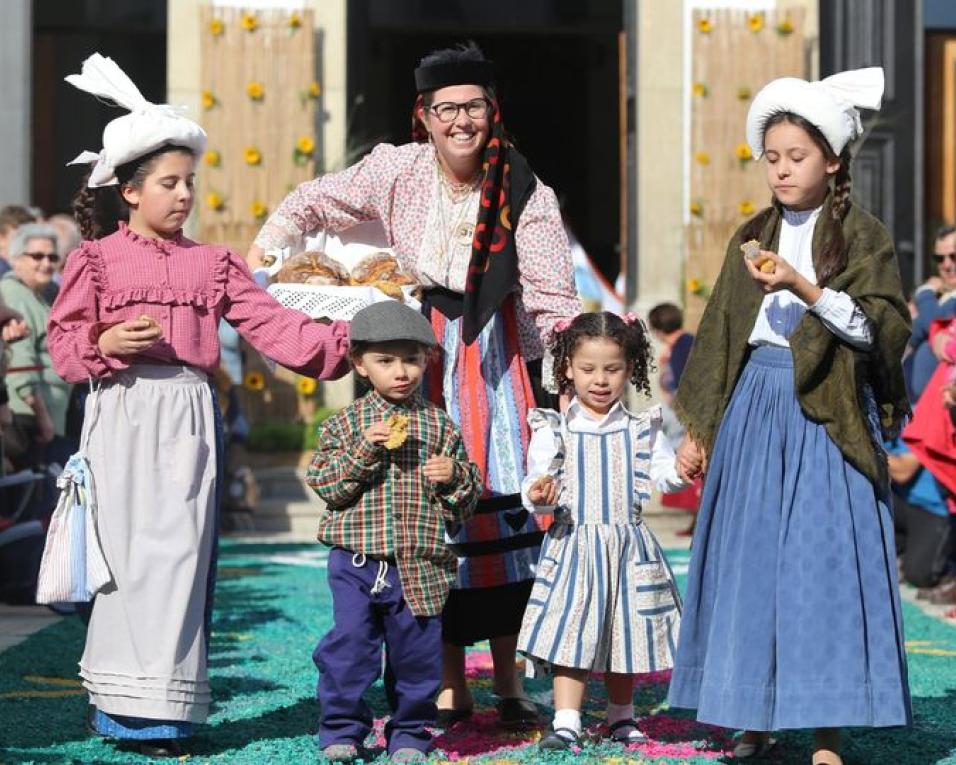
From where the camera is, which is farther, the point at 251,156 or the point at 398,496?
the point at 251,156

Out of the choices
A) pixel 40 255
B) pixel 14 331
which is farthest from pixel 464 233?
pixel 40 255

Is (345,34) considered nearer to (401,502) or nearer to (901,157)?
(901,157)

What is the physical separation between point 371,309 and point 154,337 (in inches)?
23.6

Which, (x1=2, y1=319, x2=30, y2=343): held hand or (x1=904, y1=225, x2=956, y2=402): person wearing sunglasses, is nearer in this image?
(x1=2, y1=319, x2=30, y2=343): held hand

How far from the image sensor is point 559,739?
559cm


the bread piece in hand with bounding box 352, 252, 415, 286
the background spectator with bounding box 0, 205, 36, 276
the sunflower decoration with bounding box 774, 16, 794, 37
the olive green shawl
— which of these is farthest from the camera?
the sunflower decoration with bounding box 774, 16, 794, 37

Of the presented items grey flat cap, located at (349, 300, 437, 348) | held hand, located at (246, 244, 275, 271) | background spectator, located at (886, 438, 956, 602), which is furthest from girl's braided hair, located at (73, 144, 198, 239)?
background spectator, located at (886, 438, 956, 602)

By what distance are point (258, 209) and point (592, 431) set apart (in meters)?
7.69

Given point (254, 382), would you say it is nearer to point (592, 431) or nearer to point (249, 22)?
point (249, 22)

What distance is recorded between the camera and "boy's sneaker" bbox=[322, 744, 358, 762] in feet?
17.9

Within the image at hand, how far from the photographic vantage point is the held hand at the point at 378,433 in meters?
5.41

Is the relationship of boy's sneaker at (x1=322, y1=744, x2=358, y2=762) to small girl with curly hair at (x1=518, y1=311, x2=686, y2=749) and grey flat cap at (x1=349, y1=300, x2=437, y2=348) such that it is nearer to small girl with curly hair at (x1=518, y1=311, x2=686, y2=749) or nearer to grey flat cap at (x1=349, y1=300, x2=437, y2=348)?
small girl with curly hair at (x1=518, y1=311, x2=686, y2=749)

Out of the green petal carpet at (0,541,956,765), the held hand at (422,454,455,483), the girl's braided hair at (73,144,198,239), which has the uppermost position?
the girl's braided hair at (73,144,198,239)

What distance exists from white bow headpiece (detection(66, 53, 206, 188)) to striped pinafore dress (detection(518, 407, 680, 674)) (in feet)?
4.28
